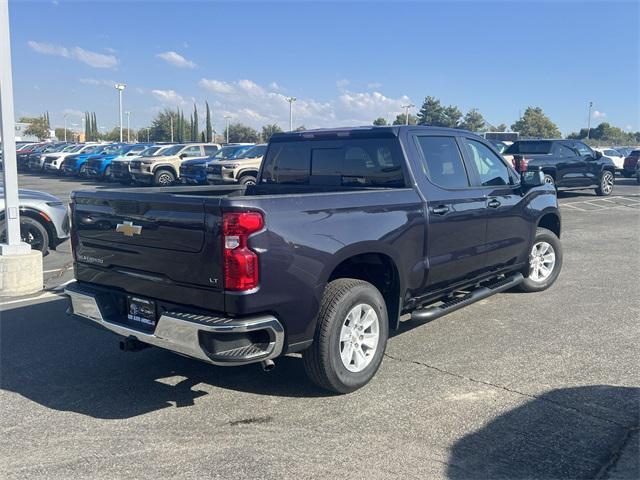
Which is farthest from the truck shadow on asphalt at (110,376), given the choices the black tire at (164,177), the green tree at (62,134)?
the green tree at (62,134)

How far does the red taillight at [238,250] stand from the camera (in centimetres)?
364

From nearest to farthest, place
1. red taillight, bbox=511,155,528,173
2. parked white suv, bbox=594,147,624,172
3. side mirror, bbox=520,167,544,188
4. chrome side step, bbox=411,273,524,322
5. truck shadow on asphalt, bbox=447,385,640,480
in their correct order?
truck shadow on asphalt, bbox=447,385,640,480 → chrome side step, bbox=411,273,524,322 → side mirror, bbox=520,167,544,188 → red taillight, bbox=511,155,528,173 → parked white suv, bbox=594,147,624,172

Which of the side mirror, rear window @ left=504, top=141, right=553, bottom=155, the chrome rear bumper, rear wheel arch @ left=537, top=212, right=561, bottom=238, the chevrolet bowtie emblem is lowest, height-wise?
the chrome rear bumper

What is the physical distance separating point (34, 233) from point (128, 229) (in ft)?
20.2

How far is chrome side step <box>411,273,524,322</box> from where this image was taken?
510 centimetres

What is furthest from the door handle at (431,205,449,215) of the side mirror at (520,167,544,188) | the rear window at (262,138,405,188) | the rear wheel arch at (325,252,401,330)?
the side mirror at (520,167,544,188)

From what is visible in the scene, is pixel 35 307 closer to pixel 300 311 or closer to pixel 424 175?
pixel 300 311

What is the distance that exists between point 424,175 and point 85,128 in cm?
12152

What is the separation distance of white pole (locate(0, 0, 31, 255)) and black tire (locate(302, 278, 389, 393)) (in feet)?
16.6

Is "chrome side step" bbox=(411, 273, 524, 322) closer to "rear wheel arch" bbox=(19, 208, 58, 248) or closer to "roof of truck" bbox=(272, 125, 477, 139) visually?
"roof of truck" bbox=(272, 125, 477, 139)

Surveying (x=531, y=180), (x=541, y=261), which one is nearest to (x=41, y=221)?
(x=531, y=180)

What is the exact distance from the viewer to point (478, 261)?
19.1ft

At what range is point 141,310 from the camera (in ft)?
14.0

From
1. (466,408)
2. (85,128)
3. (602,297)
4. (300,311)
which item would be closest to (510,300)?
(602,297)
